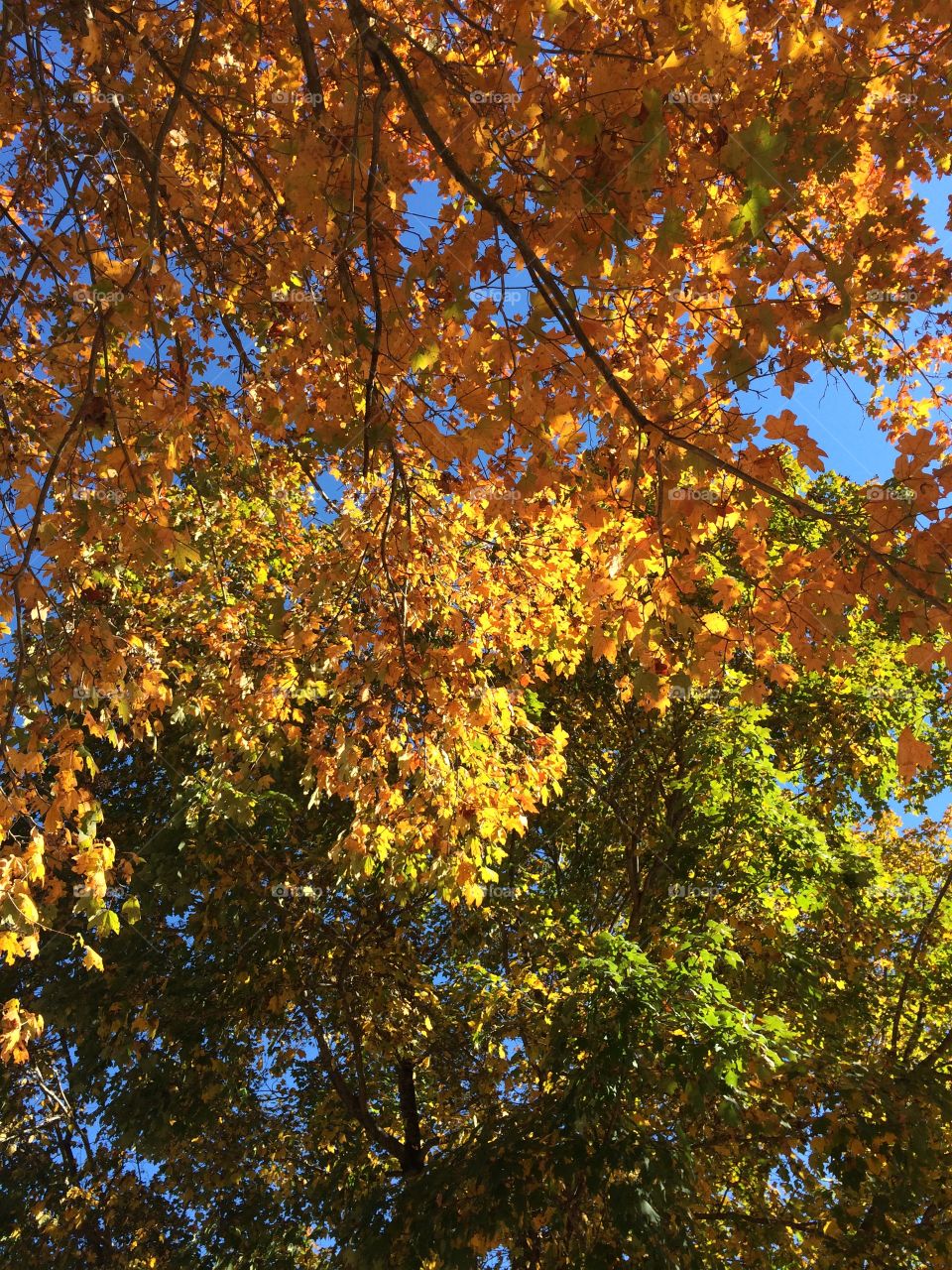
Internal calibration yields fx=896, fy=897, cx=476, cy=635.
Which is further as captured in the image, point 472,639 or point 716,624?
point 472,639

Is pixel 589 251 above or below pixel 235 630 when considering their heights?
below

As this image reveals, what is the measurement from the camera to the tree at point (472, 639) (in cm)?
324

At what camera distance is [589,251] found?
10.2ft

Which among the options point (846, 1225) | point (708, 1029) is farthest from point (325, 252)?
point (846, 1225)

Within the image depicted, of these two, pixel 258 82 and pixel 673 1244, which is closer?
pixel 673 1244

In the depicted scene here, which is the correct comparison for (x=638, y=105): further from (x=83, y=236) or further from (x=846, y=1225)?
(x=846, y=1225)

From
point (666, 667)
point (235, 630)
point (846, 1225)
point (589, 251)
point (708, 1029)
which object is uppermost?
point (235, 630)

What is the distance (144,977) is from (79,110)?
21.7ft

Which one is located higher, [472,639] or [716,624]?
[472,639]

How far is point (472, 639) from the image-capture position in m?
5.69

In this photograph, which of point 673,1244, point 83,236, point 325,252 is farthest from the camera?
point 673,1244

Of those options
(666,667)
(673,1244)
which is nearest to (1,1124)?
(673,1244)

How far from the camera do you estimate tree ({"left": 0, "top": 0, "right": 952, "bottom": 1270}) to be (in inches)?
128

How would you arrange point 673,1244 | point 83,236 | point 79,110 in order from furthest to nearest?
point 673,1244
point 79,110
point 83,236
